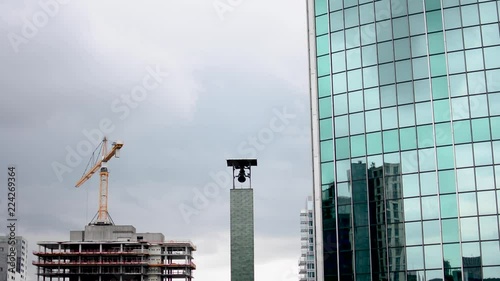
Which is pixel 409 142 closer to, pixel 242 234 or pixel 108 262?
pixel 242 234

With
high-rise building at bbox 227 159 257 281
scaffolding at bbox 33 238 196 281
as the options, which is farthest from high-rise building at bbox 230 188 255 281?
scaffolding at bbox 33 238 196 281

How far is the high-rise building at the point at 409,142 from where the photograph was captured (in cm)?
6494

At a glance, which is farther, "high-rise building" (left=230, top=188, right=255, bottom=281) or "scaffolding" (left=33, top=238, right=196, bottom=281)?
"scaffolding" (left=33, top=238, right=196, bottom=281)

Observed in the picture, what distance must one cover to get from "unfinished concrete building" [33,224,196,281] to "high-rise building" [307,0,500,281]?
11461 cm

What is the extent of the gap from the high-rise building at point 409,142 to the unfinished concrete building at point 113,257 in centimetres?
11461

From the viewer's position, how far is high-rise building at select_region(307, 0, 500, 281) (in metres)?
64.9

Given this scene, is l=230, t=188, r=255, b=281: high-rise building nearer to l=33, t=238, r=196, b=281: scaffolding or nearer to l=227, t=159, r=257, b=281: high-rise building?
l=227, t=159, r=257, b=281: high-rise building

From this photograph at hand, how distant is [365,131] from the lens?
7031cm

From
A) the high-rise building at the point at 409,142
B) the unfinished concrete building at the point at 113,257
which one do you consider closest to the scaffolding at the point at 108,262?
the unfinished concrete building at the point at 113,257

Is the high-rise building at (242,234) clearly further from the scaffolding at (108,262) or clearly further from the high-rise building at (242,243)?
the scaffolding at (108,262)

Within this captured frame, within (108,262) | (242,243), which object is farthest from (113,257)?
(242,243)

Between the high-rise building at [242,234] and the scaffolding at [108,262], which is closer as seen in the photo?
the high-rise building at [242,234]

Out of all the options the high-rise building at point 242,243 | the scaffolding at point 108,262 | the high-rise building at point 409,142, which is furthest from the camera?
the scaffolding at point 108,262

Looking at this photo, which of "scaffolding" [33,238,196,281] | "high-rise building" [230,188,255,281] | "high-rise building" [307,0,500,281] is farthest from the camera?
"scaffolding" [33,238,196,281]
